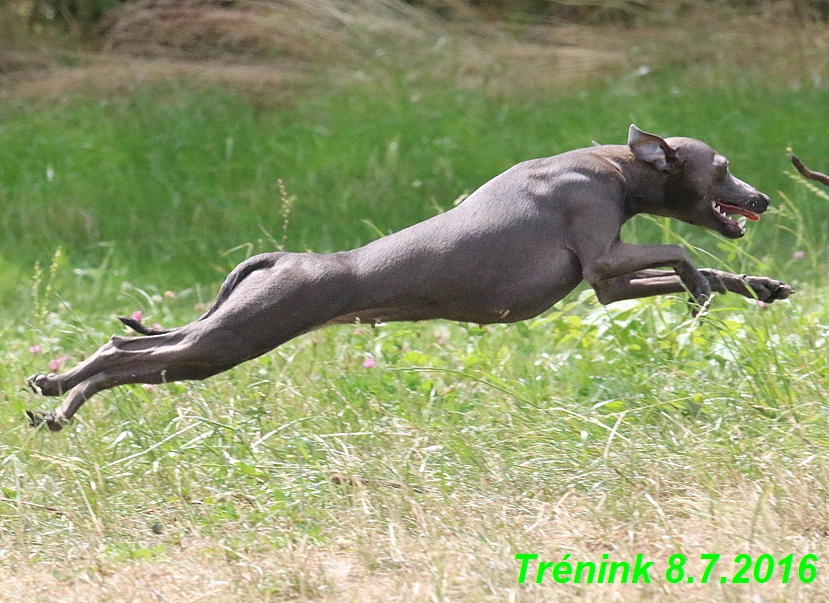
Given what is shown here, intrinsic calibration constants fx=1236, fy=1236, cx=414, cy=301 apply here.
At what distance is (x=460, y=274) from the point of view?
4191 mm

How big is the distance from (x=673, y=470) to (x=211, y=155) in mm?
6844

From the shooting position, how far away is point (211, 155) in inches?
403

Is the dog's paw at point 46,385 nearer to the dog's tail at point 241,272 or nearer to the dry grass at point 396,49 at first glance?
the dog's tail at point 241,272

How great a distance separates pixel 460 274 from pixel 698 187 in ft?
Answer: 3.25

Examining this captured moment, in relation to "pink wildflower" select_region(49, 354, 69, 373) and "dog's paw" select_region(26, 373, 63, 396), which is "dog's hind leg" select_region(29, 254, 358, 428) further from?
"pink wildflower" select_region(49, 354, 69, 373)

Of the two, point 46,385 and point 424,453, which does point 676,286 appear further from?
point 46,385

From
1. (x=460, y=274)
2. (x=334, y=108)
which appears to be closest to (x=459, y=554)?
(x=460, y=274)

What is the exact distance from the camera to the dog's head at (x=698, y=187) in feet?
14.5

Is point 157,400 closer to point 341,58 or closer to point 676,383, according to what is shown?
point 676,383

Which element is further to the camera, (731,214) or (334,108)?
(334,108)

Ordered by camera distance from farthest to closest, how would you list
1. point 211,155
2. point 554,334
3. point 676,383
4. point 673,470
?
1. point 211,155
2. point 554,334
3. point 676,383
4. point 673,470

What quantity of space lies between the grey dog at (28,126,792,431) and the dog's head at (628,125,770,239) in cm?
1

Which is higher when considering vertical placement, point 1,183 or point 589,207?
point 589,207

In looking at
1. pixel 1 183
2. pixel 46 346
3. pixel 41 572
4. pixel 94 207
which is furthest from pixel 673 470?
pixel 1 183
